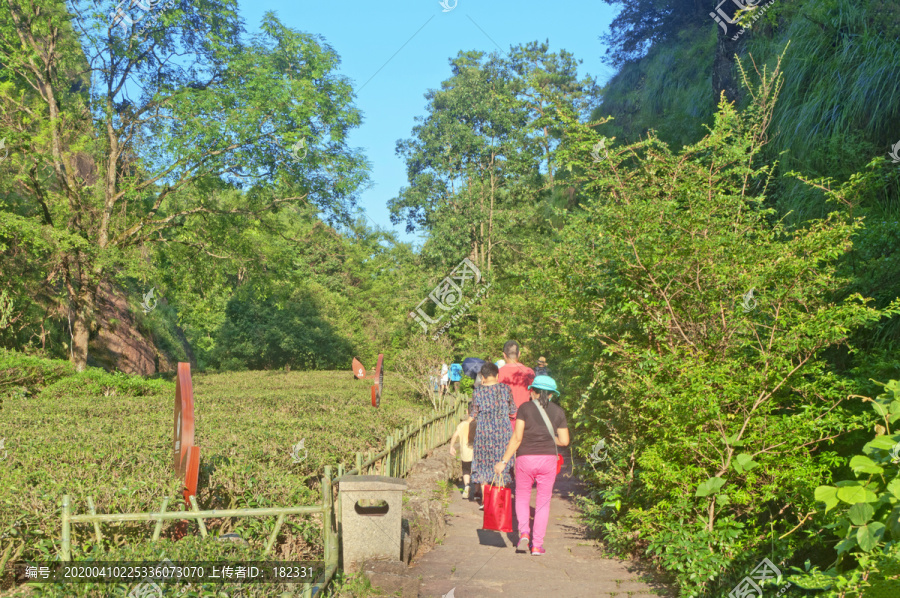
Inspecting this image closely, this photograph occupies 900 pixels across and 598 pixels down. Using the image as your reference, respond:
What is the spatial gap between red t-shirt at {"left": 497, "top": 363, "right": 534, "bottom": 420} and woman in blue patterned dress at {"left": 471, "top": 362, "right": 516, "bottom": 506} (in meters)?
0.80

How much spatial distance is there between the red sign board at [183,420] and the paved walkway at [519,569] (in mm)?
2030

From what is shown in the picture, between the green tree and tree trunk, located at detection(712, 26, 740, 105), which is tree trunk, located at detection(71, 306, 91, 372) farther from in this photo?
tree trunk, located at detection(712, 26, 740, 105)

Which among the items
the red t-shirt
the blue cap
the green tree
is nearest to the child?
the red t-shirt

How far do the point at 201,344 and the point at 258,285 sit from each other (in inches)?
918

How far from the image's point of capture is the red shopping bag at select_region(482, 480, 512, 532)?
6727 mm

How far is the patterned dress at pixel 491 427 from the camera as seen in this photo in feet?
25.2

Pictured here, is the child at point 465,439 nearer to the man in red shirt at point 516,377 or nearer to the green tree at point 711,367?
the man in red shirt at point 516,377

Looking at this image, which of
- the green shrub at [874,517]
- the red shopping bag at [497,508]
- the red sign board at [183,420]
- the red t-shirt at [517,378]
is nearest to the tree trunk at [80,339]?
the red t-shirt at [517,378]

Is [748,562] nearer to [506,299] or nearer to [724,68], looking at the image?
[724,68]

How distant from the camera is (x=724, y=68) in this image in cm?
1403

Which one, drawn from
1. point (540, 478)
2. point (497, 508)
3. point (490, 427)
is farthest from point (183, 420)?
point (490, 427)

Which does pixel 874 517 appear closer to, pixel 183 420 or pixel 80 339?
pixel 183 420

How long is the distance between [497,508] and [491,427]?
1130 mm

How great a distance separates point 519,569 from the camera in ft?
20.3
